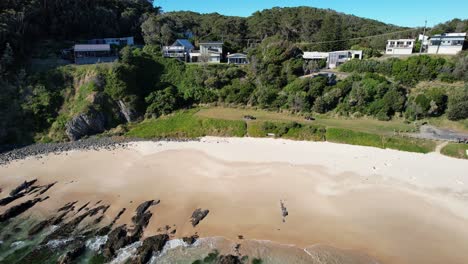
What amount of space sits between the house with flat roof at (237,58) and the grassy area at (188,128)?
18854mm

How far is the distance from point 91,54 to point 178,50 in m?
15.0

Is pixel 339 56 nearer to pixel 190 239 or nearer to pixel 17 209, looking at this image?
pixel 190 239

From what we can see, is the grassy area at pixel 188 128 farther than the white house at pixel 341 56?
No

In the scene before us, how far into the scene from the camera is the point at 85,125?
3616 centimetres

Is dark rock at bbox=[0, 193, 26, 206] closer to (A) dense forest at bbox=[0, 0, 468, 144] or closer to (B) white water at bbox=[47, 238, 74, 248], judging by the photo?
(B) white water at bbox=[47, 238, 74, 248]

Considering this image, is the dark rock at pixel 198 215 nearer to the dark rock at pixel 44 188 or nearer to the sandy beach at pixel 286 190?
the sandy beach at pixel 286 190

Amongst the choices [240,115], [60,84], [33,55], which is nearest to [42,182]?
[60,84]

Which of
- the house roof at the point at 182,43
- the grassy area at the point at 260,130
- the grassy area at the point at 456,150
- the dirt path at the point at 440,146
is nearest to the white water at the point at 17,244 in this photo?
the grassy area at the point at 260,130

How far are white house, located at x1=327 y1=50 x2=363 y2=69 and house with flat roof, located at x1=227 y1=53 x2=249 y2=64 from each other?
46.9 ft

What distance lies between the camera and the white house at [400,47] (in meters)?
50.7

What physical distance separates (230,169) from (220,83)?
21444 millimetres

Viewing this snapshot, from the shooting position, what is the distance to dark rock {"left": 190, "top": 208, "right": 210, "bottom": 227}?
800 inches

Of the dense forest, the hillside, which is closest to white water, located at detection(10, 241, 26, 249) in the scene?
the dense forest

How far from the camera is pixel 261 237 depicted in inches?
745
